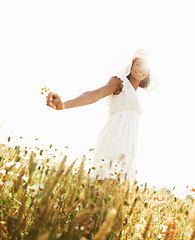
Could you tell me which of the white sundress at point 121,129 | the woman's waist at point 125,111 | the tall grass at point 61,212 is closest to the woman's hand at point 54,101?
the tall grass at point 61,212

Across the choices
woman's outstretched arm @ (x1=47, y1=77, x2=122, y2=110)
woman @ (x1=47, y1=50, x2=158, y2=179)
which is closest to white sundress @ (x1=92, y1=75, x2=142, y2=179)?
woman @ (x1=47, y1=50, x2=158, y2=179)

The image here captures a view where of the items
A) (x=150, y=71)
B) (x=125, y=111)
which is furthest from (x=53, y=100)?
(x=150, y=71)

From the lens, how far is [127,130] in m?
3.10

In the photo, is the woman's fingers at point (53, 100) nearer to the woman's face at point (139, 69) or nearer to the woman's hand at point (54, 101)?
the woman's hand at point (54, 101)

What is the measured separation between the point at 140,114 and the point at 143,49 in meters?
0.96

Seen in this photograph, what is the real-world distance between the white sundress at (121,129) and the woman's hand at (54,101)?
969 millimetres

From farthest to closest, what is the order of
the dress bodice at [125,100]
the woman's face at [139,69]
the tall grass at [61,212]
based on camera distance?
the woman's face at [139,69]
the dress bodice at [125,100]
the tall grass at [61,212]

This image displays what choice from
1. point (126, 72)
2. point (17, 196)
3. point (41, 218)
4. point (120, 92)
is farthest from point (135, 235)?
point (126, 72)

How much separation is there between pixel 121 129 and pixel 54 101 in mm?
1162

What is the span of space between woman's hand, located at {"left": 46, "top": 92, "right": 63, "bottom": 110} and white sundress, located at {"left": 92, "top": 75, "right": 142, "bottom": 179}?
3.18 feet

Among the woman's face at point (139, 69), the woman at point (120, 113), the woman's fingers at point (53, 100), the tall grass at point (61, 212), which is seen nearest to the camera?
the tall grass at point (61, 212)

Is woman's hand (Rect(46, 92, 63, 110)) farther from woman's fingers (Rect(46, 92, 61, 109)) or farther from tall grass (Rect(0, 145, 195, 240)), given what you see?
tall grass (Rect(0, 145, 195, 240))

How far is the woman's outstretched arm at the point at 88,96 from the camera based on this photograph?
85.0 inches

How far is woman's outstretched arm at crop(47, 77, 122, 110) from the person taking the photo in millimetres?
2158
